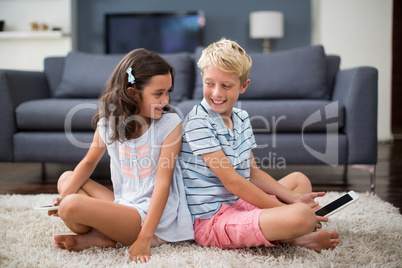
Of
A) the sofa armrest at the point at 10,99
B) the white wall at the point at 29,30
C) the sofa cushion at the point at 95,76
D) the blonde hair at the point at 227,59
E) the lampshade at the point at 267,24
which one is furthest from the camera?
the white wall at the point at 29,30

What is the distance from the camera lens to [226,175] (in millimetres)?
1154

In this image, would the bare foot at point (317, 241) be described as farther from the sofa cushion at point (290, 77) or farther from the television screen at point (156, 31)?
the television screen at point (156, 31)

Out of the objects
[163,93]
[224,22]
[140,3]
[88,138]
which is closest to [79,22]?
[140,3]

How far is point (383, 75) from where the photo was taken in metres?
4.44

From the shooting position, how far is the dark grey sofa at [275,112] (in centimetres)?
208

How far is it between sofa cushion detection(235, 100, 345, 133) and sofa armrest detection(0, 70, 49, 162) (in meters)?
1.38

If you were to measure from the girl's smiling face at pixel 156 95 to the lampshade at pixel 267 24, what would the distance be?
3.62 m

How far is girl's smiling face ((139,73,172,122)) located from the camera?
123 cm

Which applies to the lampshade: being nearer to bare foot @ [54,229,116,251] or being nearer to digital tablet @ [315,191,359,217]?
digital tablet @ [315,191,359,217]

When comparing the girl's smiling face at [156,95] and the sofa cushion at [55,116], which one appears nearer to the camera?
the girl's smiling face at [156,95]

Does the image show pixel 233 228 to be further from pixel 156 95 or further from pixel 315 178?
pixel 315 178

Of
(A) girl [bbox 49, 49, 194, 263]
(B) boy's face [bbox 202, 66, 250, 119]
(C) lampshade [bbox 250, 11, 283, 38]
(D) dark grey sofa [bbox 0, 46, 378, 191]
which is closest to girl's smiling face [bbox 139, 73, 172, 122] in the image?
(A) girl [bbox 49, 49, 194, 263]

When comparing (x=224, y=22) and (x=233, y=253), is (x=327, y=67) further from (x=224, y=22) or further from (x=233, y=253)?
(x=224, y=22)

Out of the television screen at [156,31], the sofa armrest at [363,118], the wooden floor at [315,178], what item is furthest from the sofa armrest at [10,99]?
the television screen at [156,31]
